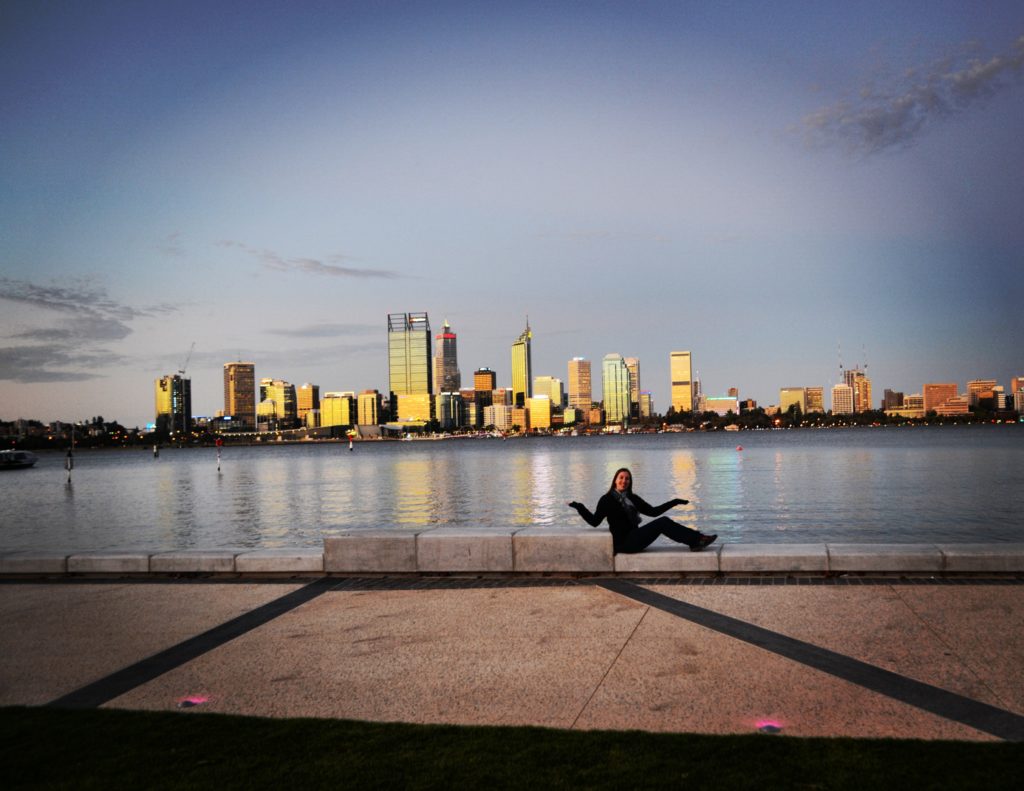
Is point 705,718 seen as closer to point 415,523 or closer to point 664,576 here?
point 664,576

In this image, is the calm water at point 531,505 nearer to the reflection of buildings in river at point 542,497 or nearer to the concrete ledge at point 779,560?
the reflection of buildings in river at point 542,497

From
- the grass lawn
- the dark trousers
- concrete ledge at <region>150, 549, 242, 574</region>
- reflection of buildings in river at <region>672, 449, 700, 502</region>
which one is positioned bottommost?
reflection of buildings in river at <region>672, 449, 700, 502</region>

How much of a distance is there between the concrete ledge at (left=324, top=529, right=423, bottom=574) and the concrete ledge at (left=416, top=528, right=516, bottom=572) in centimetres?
17

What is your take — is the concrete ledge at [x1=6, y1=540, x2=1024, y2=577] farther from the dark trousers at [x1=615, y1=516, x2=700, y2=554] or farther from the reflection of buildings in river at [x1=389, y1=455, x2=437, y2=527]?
the reflection of buildings in river at [x1=389, y1=455, x2=437, y2=527]

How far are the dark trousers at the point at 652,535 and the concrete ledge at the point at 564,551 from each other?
14.3 inches

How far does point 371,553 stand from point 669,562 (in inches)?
171

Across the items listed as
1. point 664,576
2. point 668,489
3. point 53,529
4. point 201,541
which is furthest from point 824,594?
point 668,489

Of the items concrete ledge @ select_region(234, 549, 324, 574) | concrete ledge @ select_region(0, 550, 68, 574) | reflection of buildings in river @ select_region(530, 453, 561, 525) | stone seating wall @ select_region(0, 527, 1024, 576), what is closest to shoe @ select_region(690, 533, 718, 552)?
stone seating wall @ select_region(0, 527, 1024, 576)

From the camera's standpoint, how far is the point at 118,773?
17.8 ft

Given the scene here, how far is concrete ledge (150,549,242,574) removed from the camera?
42.1 ft

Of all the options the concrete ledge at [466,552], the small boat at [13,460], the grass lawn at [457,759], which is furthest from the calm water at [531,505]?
the small boat at [13,460]

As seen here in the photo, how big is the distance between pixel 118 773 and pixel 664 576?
7654 millimetres

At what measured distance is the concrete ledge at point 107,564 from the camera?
13.1 metres

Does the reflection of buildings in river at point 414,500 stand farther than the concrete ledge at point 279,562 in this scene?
Yes
